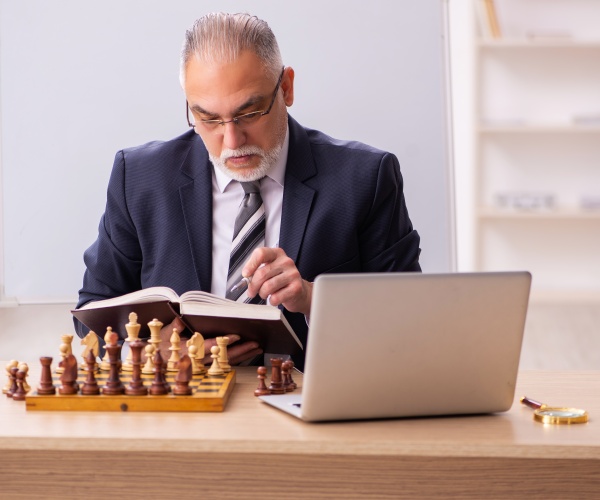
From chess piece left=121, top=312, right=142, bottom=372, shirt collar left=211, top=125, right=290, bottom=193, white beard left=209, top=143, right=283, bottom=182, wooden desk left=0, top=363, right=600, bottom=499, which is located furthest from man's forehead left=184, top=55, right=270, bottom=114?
wooden desk left=0, top=363, right=600, bottom=499

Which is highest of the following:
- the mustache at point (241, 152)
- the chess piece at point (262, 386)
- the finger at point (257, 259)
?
the mustache at point (241, 152)

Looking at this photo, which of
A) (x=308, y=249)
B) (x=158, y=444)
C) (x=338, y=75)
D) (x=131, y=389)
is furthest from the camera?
(x=338, y=75)

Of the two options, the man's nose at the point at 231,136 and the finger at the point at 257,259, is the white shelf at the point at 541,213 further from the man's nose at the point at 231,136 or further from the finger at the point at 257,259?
the finger at the point at 257,259

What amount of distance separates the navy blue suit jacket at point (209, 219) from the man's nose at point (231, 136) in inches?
8.7

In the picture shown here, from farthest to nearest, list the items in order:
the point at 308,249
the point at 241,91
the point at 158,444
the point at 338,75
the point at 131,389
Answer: the point at 338,75 → the point at 308,249 → the point at 241,91 → the point at 131,389 → the point at 158,444

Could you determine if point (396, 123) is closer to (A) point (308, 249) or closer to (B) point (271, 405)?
(A) point (308, 249)

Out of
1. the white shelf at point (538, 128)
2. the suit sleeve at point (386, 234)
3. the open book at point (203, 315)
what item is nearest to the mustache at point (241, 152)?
the suit sleeve at point (386, 234)

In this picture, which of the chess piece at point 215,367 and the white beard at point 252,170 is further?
the white beard at point 252,170

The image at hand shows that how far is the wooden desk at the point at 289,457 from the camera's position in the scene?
1.19 m

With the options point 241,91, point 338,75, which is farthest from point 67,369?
point 338,75

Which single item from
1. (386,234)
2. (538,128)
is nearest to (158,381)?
(386,234)

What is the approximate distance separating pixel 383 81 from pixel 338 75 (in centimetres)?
17

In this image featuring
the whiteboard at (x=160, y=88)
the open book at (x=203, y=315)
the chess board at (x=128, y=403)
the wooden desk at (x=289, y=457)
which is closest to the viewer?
the wooden desk at (x=289, y=457)

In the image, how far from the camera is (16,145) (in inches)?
135
